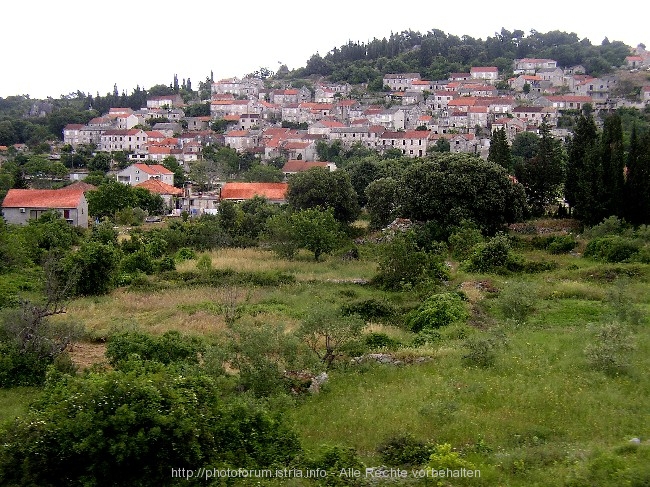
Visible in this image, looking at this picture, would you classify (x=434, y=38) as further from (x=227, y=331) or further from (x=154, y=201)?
(x=227, y=331)

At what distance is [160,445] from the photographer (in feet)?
29.3

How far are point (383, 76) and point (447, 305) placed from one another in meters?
96.9

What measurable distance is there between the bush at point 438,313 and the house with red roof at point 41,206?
29.8 m

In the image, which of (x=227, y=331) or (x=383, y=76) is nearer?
(x=227, y=331)

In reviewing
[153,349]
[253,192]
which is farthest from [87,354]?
[253,192]

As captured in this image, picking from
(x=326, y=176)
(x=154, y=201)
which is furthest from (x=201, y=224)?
(x=154, y=201)

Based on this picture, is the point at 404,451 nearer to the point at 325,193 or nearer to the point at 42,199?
the point at 325,193

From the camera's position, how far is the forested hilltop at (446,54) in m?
115

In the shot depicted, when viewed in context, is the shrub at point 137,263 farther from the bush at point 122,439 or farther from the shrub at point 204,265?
the bush at point 122,439

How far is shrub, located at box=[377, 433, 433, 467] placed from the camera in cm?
1002

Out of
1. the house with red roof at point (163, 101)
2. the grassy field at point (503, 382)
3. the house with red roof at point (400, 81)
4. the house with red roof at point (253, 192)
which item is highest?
the house with red roof at point (400, 81)

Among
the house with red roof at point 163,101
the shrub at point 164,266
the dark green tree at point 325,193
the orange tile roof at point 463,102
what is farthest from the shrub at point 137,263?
the house with red roof at point 163,101

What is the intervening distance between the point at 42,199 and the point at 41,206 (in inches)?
30.8

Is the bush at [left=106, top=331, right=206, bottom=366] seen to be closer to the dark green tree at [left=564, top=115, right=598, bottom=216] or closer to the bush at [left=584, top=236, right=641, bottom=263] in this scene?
the bush at [left=584, top=236, right=641, bottom=263]
